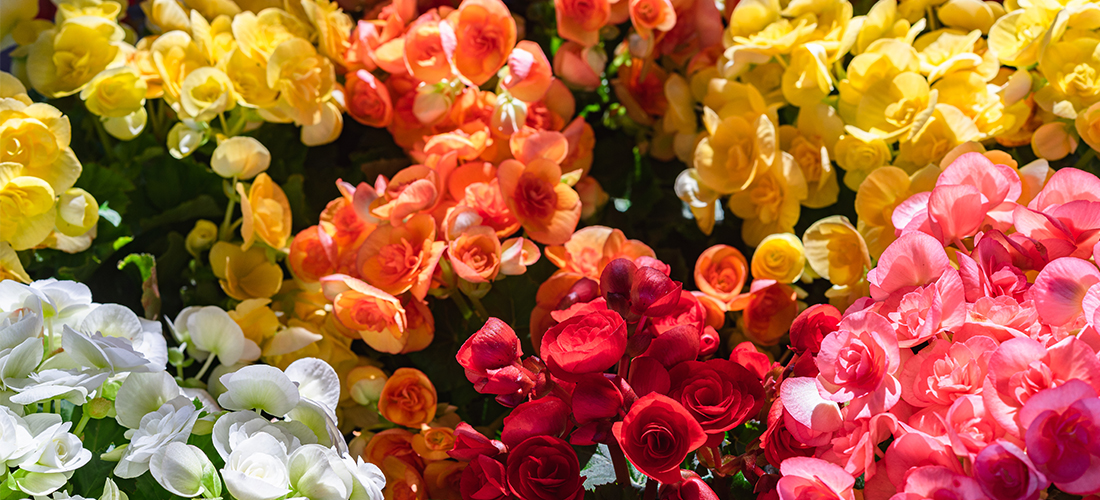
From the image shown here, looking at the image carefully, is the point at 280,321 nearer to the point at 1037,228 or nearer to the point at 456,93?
the point at 456,93

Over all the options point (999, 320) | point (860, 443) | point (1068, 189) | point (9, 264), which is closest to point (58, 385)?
point (9, 264)

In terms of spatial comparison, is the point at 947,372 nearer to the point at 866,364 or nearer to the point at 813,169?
the point at 866,364

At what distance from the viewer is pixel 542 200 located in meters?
0.78

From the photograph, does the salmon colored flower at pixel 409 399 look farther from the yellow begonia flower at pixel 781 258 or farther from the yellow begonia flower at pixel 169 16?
the yellow begonia flower at pixel 169 16

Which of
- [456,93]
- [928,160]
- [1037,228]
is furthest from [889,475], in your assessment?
[456,93]

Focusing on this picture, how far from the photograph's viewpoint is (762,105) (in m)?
0.87

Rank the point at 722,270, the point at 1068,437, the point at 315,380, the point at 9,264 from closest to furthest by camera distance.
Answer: the point at 1068,437 → the point at 315,380 → the point at 9,264 → the point at 722,270

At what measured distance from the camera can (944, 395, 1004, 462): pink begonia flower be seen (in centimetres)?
44

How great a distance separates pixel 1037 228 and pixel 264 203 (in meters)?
0.73

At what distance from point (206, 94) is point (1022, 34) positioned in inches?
34.5

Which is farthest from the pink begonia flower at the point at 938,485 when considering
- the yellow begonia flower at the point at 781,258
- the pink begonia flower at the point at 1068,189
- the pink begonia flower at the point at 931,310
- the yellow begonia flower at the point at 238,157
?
the yellow begonia flower at the point at 238,157

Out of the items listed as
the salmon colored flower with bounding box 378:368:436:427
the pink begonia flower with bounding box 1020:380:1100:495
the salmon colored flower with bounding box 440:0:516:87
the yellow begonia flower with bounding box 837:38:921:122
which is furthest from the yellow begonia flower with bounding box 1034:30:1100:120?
the salmon colored flower with bounding box 378:368:436:427

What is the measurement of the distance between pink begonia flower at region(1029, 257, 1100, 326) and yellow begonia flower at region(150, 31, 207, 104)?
86 cm

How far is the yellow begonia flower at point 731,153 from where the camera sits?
84cm
